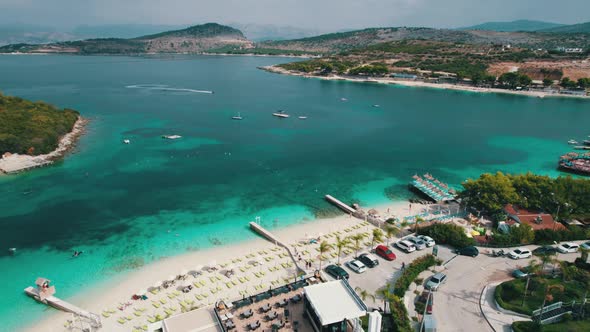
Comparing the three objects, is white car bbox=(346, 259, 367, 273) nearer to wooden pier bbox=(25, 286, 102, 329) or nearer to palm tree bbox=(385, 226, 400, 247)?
palm tree bbox=(385, 226, 400, 247)

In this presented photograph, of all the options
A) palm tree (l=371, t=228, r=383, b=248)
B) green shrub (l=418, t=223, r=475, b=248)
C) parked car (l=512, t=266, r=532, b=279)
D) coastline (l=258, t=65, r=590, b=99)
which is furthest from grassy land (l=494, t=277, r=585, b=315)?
coastline (l=258, t=65, r=590, b=99)

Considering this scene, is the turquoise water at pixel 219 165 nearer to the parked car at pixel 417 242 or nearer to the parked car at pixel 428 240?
the parked car at pixel 417 242

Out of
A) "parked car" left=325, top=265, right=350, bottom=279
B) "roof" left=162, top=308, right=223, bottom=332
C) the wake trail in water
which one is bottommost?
"parked car" left=325, top=265, right=350, bottom=279

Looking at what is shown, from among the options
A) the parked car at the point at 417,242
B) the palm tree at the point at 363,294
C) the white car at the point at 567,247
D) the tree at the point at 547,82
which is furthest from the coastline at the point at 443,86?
the palm tree at the point at 363,294

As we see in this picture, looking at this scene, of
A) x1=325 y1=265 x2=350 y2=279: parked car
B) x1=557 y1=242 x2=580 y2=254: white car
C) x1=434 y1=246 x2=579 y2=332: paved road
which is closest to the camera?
x1=434 y1=246 x2=579 y2=332: paved road

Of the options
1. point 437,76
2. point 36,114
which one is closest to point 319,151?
point 36,114

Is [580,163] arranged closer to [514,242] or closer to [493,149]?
[493,149]

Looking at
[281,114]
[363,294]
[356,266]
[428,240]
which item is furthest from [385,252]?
[281,114]
